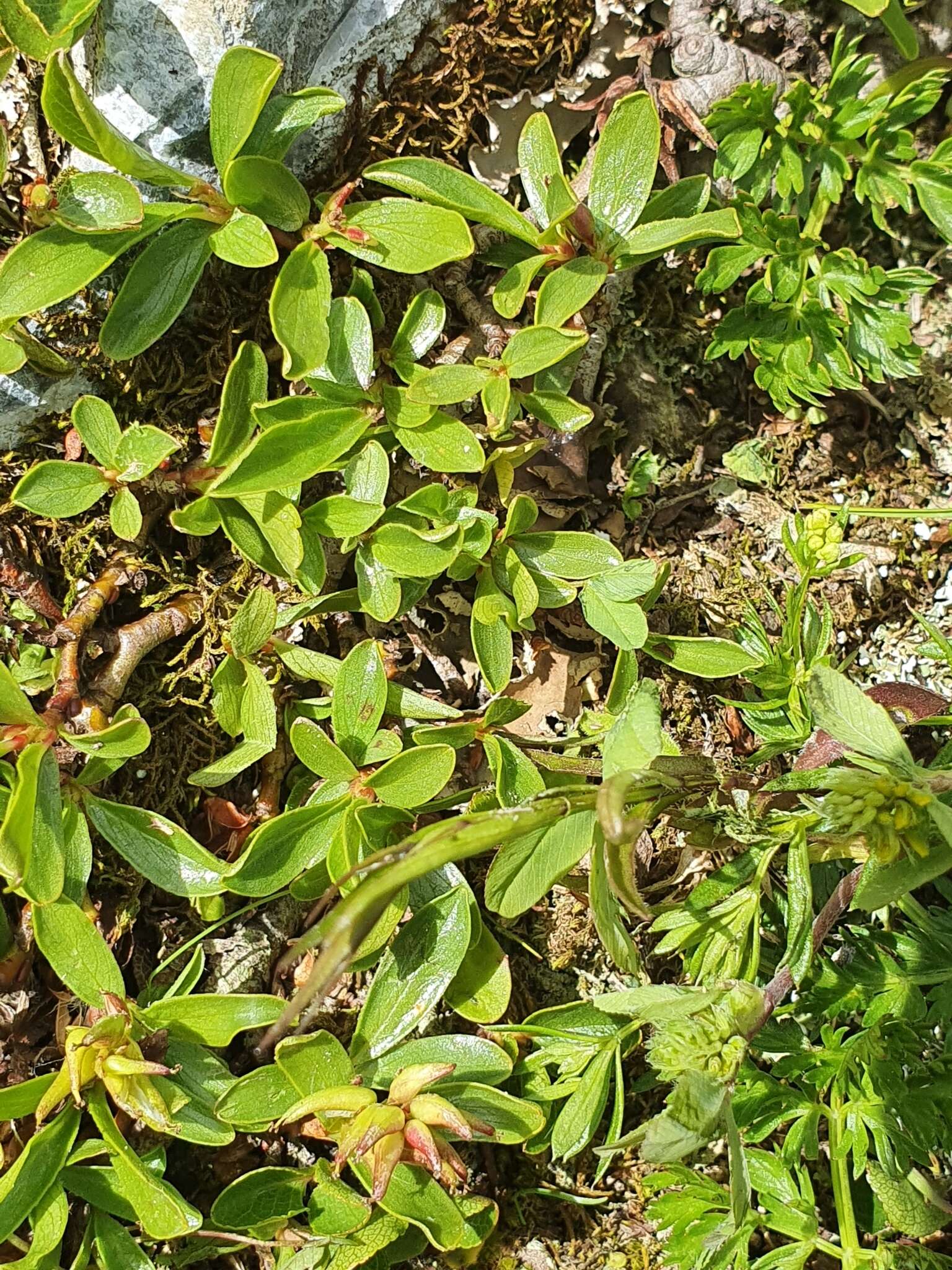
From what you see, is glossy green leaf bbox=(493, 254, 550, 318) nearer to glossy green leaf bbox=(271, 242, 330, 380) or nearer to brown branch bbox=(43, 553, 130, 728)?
glossy green leaf bbox=(271, 242, 330, 380)

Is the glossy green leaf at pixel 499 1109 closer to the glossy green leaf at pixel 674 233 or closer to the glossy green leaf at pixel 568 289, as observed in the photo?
the glossy green leaf at pixel 568 289

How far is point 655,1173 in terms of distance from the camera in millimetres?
1979

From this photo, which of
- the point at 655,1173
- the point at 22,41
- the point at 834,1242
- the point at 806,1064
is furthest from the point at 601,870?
the point at 22,41

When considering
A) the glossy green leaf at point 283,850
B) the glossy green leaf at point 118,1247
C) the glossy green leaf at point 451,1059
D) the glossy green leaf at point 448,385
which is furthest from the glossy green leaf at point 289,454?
the glossy green leaf at point 118,1247

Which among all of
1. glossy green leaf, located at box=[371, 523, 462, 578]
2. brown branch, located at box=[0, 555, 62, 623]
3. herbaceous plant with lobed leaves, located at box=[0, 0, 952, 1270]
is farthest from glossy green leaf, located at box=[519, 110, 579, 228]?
brown branch, located at box=[0, 555, 62, 623]

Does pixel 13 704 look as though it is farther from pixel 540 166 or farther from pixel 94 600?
pixel 540 166

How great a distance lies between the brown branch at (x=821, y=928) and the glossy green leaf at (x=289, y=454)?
115 cm

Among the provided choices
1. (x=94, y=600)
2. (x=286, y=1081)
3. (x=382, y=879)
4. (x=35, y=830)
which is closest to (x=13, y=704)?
(x=35, y=830)

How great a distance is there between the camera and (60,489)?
6.04ft

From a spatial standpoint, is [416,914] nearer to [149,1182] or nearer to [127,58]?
[149,1182]

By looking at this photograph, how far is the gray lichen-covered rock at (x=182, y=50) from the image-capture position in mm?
1826

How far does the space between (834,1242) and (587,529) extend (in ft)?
5.04

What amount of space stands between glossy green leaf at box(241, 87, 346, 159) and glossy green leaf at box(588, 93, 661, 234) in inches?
18.7

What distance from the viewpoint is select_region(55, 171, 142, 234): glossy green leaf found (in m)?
1.70
